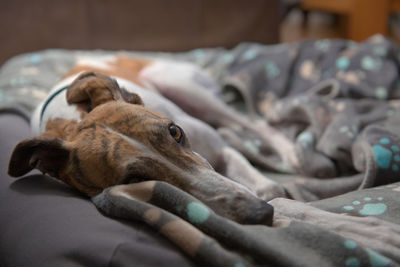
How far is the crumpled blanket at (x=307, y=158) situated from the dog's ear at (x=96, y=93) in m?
0.46

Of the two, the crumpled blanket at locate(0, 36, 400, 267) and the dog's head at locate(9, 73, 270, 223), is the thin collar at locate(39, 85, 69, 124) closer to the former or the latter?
the dog's head at locate(9, 73, 270, 223)

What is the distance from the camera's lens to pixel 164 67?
2.50 meters

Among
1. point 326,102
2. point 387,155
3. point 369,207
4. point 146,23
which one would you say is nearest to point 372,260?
point 369,207

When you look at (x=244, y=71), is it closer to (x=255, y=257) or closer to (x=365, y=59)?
(x=365, y=59)

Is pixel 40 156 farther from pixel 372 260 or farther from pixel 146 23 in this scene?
pixel 146 23

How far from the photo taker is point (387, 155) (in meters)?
1.52

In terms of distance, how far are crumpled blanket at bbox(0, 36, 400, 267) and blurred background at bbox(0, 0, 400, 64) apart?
72 centimetres

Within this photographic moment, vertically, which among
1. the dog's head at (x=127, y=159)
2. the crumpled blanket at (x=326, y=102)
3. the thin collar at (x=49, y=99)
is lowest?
the crumpled blanket at (x=326, y=102)

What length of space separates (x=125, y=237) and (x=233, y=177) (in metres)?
0.91

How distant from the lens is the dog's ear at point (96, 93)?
144 centimetres

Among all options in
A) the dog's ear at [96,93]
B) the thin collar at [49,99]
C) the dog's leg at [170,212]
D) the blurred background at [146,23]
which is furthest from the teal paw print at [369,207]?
the blurred background at [146,23]

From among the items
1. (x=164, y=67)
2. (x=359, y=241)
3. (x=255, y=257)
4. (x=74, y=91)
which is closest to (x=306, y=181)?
(x=359, y=241)

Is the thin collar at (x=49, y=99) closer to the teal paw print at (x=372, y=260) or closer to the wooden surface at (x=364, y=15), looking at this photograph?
the teal paw print at (x=372, y=260)

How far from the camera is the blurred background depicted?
3.53 m
